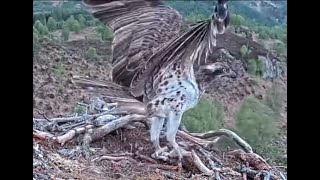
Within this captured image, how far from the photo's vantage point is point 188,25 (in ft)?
12.5

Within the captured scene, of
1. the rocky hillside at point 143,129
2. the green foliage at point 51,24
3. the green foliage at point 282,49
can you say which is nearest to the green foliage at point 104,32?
the rocky hillside at point 143,129

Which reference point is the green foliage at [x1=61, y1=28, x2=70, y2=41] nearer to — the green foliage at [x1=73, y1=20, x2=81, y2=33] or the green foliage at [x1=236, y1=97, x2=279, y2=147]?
the green foliage at [x1=73, y1=20, x2=81, y2=33]

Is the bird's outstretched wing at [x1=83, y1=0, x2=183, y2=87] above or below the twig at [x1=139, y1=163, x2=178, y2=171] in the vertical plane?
above

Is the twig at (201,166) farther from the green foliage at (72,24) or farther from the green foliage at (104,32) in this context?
the green foliage at (72,24)

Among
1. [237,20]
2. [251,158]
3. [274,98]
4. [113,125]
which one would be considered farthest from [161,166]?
[237,20]

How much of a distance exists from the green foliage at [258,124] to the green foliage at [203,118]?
12cm

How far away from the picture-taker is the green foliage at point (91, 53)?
12.6ft

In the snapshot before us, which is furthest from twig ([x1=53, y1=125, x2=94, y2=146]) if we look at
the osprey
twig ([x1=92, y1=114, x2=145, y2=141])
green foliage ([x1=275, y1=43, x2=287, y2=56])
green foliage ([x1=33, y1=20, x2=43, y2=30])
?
green foliage ([x1=275, y1=43, x2=287, y2=56])

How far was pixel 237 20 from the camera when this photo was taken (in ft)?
12.5

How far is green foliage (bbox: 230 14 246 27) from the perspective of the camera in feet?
12.5

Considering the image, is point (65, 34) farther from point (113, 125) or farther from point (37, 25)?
point (113, 125)

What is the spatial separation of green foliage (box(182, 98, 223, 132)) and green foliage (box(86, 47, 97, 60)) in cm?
65
